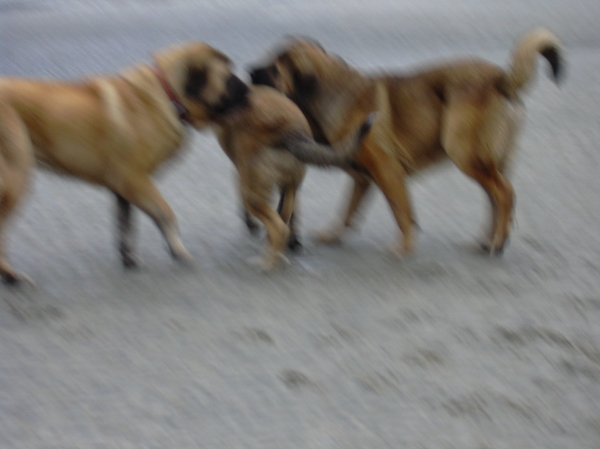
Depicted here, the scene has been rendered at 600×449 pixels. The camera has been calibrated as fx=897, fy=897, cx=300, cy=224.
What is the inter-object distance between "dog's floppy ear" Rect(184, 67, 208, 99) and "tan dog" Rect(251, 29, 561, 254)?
465mm

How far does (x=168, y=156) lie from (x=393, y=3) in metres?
10.5

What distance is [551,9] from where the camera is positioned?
48.1 ft

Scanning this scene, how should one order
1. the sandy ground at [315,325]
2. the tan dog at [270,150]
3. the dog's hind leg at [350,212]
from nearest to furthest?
1. the sandy ground at [315,325]
2. the tan dog at [270,150]
3. the dog's hind leg at [350,212]

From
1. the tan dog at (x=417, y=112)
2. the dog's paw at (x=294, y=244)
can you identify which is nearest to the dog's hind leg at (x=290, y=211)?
the dog's paw at (x=294, y=244)

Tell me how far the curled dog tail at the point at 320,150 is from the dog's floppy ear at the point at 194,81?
59cm

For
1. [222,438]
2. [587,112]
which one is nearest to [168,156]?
[222,438]

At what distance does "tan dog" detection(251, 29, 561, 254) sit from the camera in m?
5.47

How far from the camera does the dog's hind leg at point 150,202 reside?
5.16 m

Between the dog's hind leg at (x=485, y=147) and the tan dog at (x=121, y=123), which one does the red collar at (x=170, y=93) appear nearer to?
the tan dog at (x=121, y=123)

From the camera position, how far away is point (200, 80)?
207 inches

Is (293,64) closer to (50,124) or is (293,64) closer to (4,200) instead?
(50,124)

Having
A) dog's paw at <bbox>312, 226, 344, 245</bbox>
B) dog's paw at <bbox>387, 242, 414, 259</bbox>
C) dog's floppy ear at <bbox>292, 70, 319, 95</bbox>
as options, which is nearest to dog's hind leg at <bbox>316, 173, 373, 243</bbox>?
dog's paw at <bbox>312, 226, 344, 245</bbox>

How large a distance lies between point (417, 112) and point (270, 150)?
997mm

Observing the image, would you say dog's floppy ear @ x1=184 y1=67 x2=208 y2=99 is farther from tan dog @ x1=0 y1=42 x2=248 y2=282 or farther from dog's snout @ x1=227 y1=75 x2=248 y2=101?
dog's snout @ x1=227 y1=75 x2=248 y2=101
